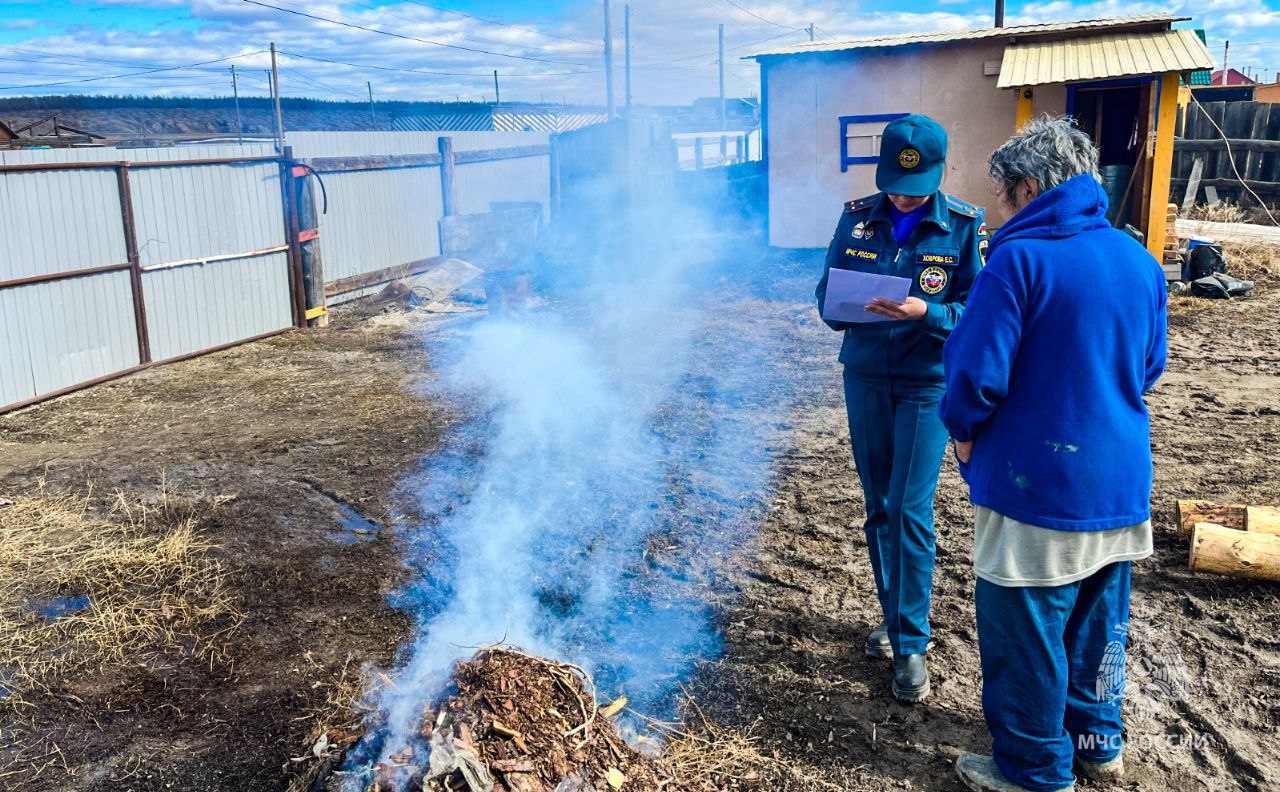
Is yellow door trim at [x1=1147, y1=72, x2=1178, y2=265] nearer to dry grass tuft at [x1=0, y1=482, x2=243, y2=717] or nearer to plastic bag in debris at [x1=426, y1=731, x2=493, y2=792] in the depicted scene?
dry grass tuft at [x1=0, y1=482, x2=243, y2=717]

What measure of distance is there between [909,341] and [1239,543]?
2042 mm

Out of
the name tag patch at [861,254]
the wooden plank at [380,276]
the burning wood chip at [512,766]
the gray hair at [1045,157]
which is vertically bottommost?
the burning wood chip at [512,766]

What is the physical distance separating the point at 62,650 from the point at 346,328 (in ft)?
25.5

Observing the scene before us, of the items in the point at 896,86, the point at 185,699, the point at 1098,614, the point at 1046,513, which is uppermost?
the point at 896,86

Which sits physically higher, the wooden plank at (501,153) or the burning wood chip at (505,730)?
the wooden plank at (501,153)

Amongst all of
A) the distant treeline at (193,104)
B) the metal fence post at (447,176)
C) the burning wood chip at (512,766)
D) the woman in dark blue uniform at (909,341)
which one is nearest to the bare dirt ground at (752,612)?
the woman in dark blue uniform at (909,341)

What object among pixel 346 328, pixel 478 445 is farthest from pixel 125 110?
pixel 478 445

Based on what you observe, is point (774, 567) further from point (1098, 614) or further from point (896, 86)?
point (896, 86)

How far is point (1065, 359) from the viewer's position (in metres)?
2.40

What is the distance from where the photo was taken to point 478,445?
6223mm

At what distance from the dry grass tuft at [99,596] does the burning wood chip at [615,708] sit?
1.77 m

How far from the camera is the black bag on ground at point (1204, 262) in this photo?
36.7 ft

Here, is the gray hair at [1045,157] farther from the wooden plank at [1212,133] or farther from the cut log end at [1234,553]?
the wooden plank at [1212,133]

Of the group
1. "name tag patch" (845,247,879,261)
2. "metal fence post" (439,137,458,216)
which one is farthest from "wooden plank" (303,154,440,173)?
"name tag patch" (845,247,879,261)
